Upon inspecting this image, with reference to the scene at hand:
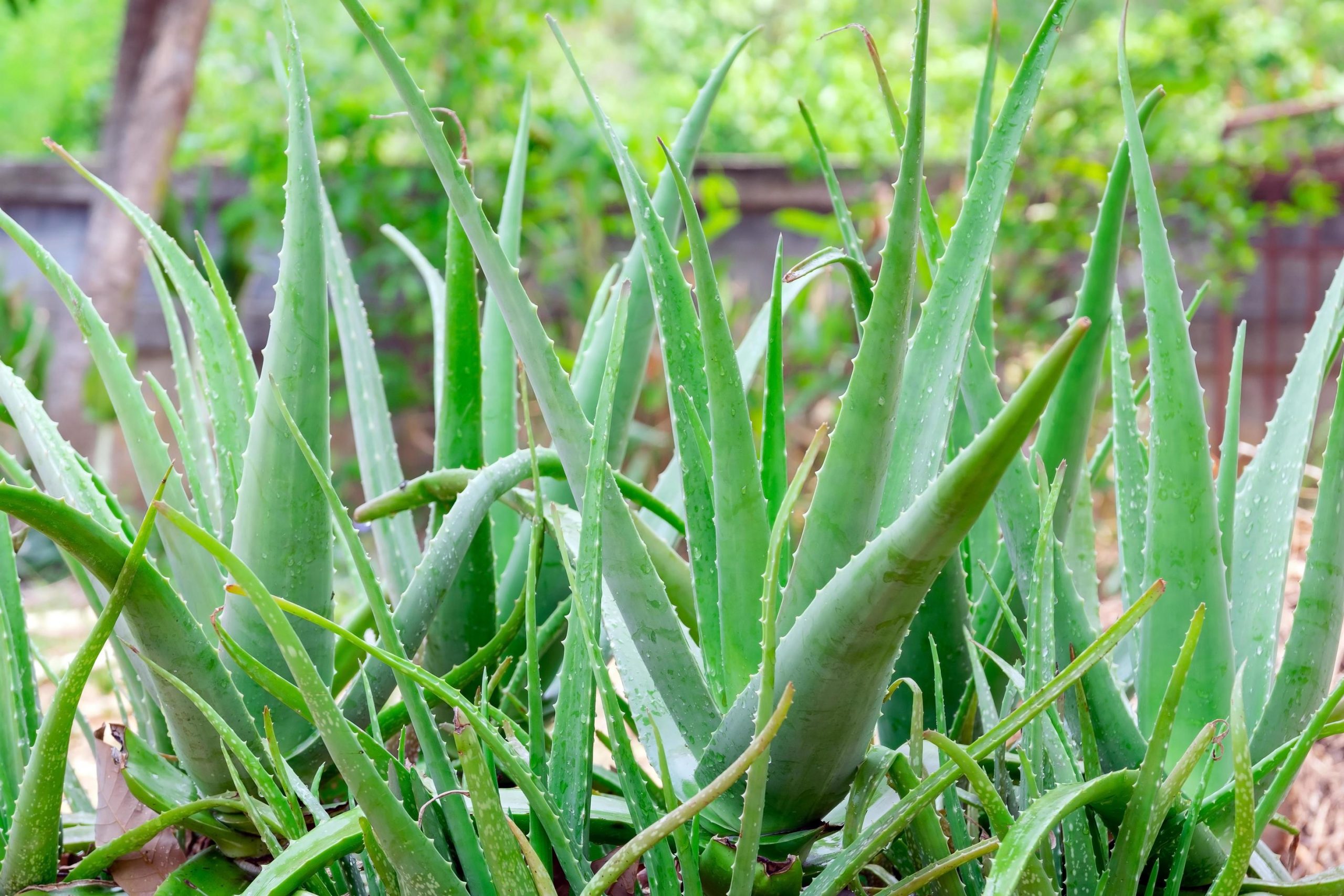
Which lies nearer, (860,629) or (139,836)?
(860,629)

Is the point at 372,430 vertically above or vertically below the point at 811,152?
below

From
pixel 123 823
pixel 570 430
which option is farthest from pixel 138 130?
pixel 570 430

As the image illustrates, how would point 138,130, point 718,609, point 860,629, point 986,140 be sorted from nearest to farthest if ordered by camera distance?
point 860,629 → point 718,609 → point 986,140 → point 138,130

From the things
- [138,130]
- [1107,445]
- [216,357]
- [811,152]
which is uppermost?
[138,130]

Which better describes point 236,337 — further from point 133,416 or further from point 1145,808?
point 1145,808

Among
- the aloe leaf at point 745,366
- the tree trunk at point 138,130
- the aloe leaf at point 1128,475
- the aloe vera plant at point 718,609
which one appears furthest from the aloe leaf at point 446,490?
the tree trunk at point 138,130
